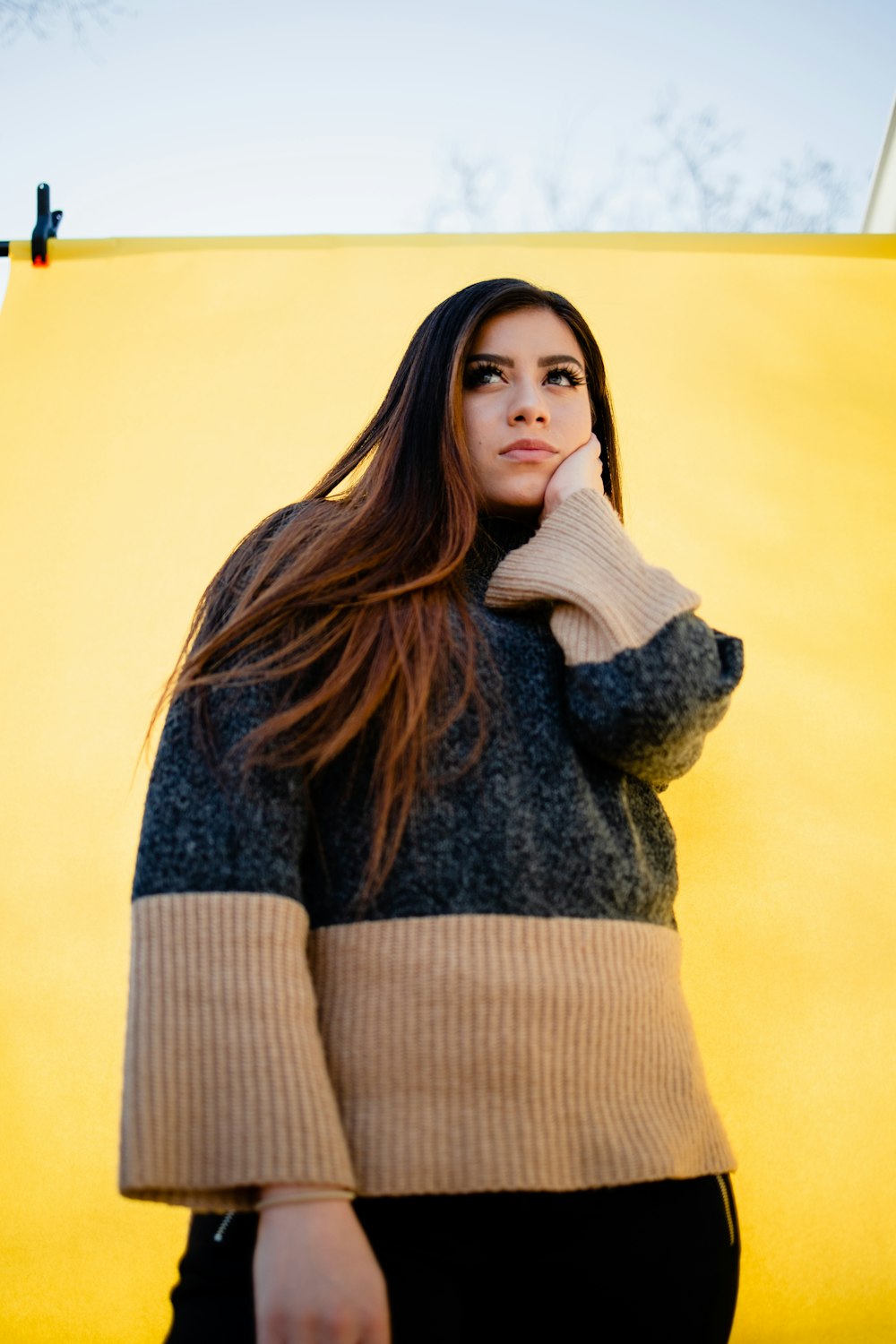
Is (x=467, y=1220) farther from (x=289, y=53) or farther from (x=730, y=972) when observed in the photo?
(x=289, y=53)

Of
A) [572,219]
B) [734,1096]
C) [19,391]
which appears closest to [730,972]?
[734,1096]

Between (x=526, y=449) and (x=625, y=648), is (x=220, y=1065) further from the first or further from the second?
(x=526, y=449)

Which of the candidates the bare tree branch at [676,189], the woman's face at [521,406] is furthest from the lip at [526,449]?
the bare tree branch at [676,189]

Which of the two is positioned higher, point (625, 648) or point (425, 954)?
point (625, 648)

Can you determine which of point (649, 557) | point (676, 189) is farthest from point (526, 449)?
point (676, 189)

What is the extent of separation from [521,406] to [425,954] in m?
0.61

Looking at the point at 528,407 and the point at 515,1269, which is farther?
the point at 528,407

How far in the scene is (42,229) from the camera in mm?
1559

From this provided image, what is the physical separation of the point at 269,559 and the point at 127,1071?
0.43m

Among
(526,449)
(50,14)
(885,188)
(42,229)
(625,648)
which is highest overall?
(50,14)

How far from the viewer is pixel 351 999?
693 mm

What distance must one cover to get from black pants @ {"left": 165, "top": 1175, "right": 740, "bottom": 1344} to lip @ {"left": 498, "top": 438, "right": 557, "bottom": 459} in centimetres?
71

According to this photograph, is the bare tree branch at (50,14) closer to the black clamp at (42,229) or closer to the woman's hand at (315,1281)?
the black clamp at (42,229)

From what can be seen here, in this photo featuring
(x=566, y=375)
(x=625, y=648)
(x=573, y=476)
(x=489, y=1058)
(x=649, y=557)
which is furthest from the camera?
(x=649, y=557)
